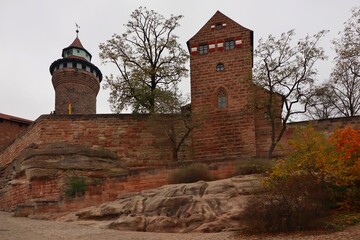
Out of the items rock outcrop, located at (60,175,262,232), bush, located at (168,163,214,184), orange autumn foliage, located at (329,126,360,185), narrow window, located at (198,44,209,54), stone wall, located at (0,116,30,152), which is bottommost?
rock outcrop, located at (60,175,262,232)

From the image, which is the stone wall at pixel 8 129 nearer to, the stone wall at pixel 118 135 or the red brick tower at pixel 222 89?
the stone wall at pixel 118 135

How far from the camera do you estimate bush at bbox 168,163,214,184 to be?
1772 cm

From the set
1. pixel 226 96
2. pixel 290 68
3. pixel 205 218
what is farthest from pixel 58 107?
pixel 205 218

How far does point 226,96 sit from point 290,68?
3968 millimetres

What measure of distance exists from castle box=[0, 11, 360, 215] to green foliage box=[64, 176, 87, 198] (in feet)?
1.58

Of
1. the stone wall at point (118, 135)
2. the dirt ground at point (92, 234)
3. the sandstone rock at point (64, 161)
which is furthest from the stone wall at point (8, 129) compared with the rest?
the dirt ground at point (92, 234)

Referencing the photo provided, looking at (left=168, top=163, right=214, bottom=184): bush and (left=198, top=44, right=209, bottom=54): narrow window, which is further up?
(left=198, top=44, right=209, bottom=54): narrow window

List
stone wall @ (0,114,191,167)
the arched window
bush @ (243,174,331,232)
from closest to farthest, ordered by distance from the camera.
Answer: bush @ (243,174,331,232), the arched window, stone wall @ (0,114,191,167)

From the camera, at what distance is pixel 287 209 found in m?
12.2

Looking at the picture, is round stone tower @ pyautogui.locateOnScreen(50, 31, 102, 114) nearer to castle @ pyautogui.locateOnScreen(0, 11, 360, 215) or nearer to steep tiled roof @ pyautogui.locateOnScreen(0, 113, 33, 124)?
steep tiled roof @ pyautogui.locateOnScreen(0, 113, 33, 124)

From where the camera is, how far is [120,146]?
80.4ft

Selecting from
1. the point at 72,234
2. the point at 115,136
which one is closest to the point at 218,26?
the point at 115,136

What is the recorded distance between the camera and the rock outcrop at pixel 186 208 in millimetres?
13961

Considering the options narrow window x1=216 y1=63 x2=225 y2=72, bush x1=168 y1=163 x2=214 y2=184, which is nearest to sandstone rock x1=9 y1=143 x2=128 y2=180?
bush x1=168 y1=163 x2=214 y2=184
